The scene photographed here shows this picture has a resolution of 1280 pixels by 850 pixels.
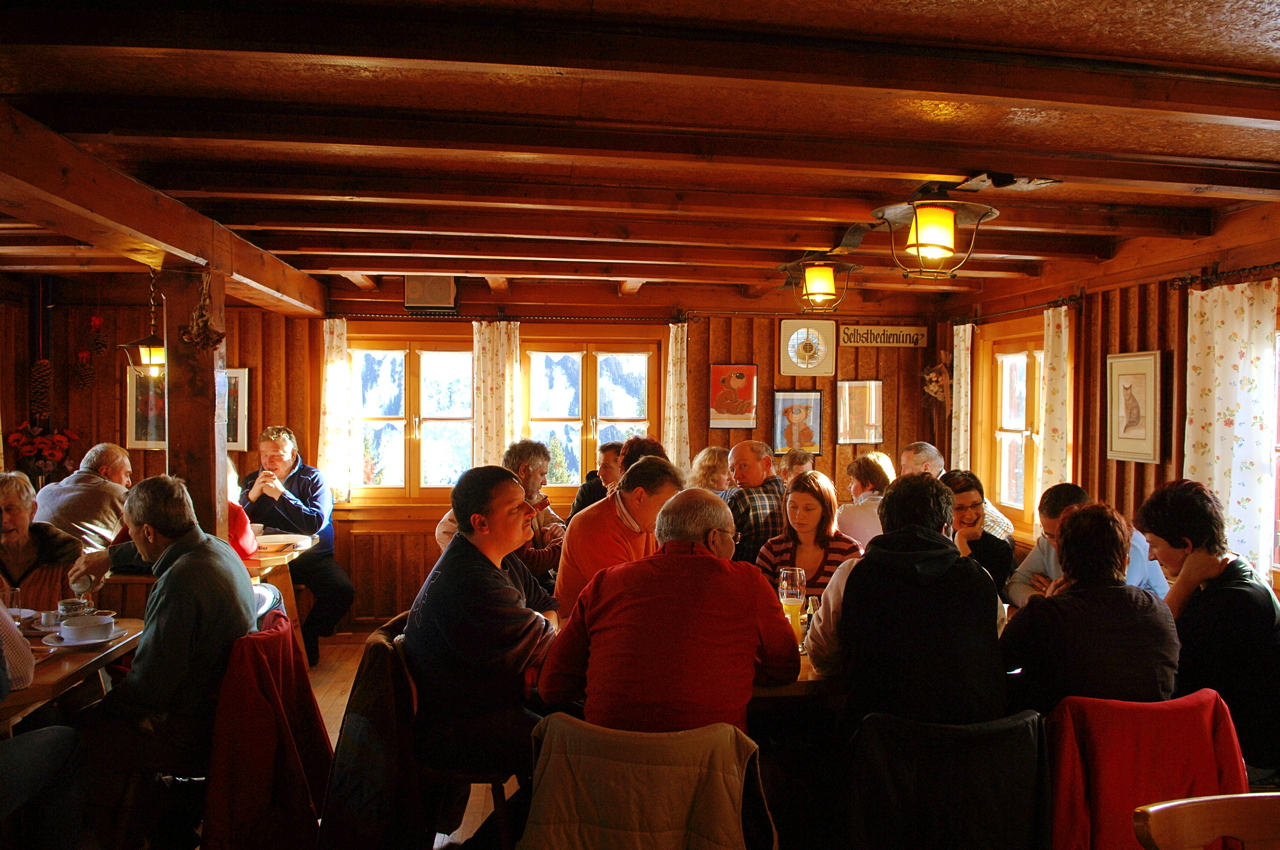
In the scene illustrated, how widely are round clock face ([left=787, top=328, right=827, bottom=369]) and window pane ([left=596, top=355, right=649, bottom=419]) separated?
123 cm

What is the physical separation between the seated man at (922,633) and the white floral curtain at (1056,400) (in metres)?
3.26

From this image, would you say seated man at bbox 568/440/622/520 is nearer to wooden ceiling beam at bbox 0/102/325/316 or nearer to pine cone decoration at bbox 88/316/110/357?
wooden ceiling beam at bbox 0/102/325/316

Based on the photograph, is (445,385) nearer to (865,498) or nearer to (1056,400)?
(865,498)

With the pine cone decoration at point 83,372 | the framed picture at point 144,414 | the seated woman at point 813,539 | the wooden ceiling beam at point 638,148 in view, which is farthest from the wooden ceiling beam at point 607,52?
the pine cone decoration at point 83,372

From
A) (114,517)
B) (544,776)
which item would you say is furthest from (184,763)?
(114,517)

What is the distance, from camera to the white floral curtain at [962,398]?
601 cm

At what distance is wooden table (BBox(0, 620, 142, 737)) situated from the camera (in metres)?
2.40

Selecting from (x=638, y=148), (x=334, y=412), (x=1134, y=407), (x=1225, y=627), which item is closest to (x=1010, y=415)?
(x=1134, y=407)

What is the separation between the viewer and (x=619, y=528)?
3.13 m

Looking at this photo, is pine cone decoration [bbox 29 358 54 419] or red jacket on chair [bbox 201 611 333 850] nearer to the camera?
red jacket on chair [bbox 201 611 333 850]

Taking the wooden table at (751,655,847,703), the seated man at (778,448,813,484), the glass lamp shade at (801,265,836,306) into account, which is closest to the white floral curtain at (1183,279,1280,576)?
the glass lamp shade at (801,265,836,306)

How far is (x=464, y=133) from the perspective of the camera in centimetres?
280

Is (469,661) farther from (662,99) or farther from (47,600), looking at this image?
(47,600)

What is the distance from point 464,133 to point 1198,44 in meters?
2.29
